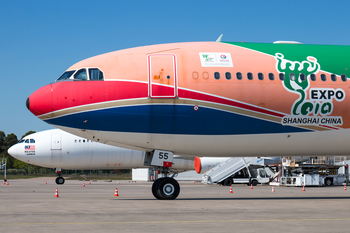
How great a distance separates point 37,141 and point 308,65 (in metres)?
29.5

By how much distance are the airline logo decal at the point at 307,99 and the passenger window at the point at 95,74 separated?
7.50 metres

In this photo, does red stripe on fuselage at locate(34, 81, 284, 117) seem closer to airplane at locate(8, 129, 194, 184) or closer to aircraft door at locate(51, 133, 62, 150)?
airplane at locate(8, 129, 194, 184)

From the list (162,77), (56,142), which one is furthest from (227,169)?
(162,77)

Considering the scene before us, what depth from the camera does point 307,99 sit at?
17062 mm

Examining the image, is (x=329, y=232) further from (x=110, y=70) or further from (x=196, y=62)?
(x=110, y=70)

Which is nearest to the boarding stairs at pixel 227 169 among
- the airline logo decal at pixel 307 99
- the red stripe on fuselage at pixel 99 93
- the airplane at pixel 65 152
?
the airplane at pixel 65 152

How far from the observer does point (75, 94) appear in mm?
16391

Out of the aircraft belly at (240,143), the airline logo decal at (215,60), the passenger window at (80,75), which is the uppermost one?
the airline logo decal at (215,60)

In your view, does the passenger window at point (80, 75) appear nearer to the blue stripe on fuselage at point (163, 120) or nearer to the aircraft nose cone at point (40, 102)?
the aircraft nose cone at point (40, 102)

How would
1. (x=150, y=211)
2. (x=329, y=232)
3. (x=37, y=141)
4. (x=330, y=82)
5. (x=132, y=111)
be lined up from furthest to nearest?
(x=37, y=141), (x=330, y=82), (x=132, y=111), (x=150, y=211), (x=329, y=232)

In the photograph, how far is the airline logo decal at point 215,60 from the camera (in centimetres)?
1705

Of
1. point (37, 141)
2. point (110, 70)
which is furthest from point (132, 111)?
point (37, 141)

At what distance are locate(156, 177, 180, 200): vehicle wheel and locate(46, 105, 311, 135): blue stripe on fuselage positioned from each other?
2.22m

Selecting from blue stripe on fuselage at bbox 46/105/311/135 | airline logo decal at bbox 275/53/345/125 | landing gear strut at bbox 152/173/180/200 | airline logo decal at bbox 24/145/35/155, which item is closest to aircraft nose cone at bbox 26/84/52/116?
blue stripe on fuselage at bbox 46/105/311/135
